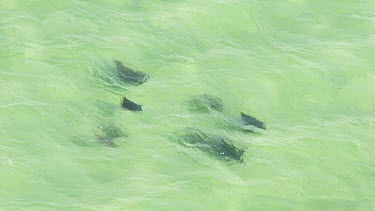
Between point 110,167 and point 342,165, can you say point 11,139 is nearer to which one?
point 110,167

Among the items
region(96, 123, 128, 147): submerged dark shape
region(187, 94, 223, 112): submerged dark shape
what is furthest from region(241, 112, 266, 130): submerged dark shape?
region(96, 123, 128, 147): submerged dark shape

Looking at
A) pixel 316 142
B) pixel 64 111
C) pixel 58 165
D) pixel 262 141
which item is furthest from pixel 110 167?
pixel 316 142

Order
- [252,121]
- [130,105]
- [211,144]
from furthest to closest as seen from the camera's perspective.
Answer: [252,121] → [130,105] → [211,144]

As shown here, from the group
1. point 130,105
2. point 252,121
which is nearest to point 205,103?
point 252,121

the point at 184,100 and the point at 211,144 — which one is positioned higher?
the point at 184,100

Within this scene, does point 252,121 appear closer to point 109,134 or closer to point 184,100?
point 184,100
